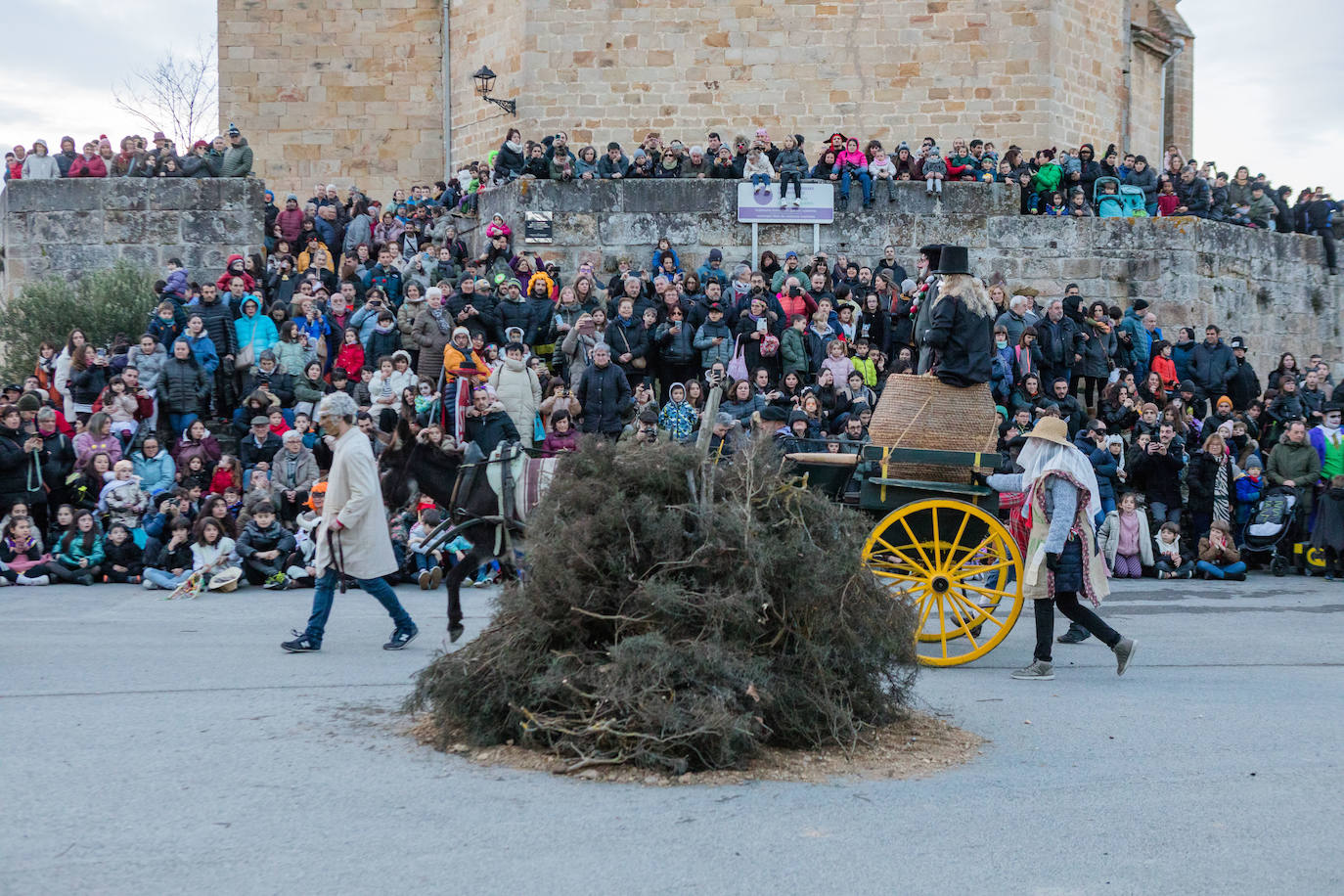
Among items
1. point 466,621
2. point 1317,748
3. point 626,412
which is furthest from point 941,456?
point 626,412

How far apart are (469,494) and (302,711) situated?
8.65 ft

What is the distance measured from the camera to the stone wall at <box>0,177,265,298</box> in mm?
19734

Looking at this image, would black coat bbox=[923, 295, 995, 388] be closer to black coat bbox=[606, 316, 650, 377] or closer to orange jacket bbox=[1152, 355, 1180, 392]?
black coat bbox=[606, 316, 650, 377]

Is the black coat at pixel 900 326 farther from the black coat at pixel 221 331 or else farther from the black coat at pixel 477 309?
the black coat at pixel 221 331

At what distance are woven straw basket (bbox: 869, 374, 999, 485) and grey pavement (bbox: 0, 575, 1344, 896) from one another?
136 centimetres

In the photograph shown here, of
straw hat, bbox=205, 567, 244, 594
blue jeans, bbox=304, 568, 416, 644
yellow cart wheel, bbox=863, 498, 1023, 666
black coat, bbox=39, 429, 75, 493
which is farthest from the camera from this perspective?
black coat, bbox=39, 429, 75, 493

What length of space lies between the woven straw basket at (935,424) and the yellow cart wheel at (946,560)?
248 mm

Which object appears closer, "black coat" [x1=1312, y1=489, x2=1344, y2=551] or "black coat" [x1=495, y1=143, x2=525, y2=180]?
"black coat" [x1=1312, y1=489, x2=1344, y2=551]

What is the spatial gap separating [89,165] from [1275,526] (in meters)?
16.7

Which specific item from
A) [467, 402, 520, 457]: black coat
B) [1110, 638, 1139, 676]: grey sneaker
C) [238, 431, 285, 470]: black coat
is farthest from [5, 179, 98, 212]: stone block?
[1110, 638, 1139, 676]: grey sneaker

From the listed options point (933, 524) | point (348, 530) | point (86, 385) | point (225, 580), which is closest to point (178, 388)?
point (86, 385)

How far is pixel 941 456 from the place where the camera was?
9.21m

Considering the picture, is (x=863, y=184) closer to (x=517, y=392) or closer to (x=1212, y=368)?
(x=1212, y=368)

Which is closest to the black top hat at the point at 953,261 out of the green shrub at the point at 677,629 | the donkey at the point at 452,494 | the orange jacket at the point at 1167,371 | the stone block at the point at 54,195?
the green shrub at the point at 677,629
